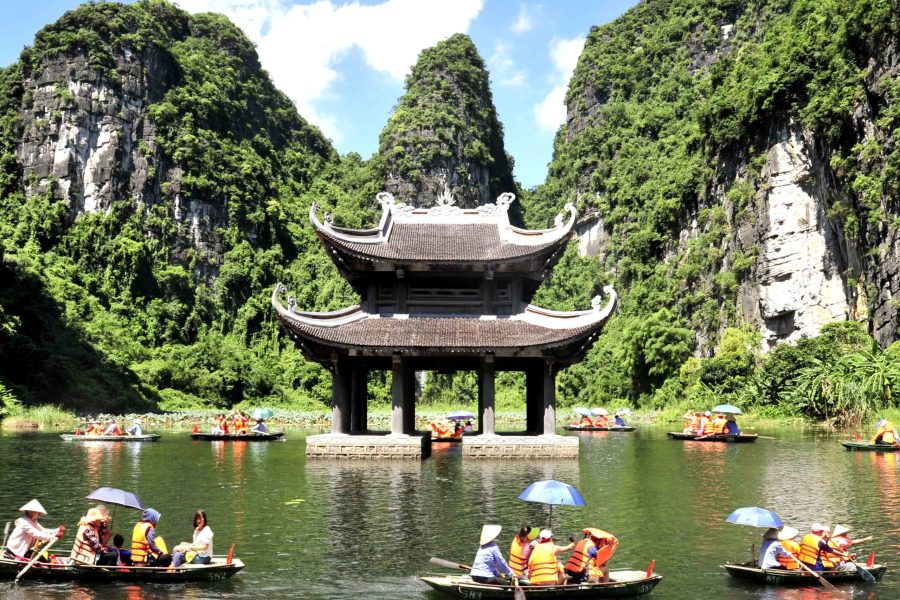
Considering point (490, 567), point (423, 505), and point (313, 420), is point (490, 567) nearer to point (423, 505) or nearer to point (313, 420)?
point (423, 505)

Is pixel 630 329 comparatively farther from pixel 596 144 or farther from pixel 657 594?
pixel 657 594

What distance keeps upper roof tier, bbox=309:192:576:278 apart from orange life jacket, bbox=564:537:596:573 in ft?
49.8

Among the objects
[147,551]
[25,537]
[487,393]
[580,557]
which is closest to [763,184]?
[487,393]

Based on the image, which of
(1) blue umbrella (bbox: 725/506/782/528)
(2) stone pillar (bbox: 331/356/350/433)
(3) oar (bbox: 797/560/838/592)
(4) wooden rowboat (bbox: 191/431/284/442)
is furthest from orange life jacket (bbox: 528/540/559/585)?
(4) wooden rowboat (bbox: 191/431/284/442)

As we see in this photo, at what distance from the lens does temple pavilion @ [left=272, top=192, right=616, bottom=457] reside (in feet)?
82.8

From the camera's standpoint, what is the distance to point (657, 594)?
429 inches

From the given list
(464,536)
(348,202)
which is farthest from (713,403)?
(348,202)

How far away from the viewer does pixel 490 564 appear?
10.7 m

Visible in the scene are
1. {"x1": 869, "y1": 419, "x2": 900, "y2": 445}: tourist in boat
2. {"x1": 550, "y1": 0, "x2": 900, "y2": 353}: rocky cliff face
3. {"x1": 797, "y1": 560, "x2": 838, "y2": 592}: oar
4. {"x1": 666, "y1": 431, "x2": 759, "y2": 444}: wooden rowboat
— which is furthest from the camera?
{"x1": 550, "y1": 0, "x2": 900, "y2": 353}: rocky cliff face

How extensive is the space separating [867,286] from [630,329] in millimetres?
23984

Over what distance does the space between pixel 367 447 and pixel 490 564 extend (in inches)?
603

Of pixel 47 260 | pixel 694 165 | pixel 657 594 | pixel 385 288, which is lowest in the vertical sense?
pixel 657 594

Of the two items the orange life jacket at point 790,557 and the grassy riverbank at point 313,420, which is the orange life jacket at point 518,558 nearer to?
the orange life jacket at point 790,557

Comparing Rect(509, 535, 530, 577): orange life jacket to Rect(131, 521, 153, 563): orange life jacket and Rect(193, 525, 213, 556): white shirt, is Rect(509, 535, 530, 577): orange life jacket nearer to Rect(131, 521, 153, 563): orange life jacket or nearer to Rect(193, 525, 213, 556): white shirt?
Rect(193, 525, 213, 556): white shirt
